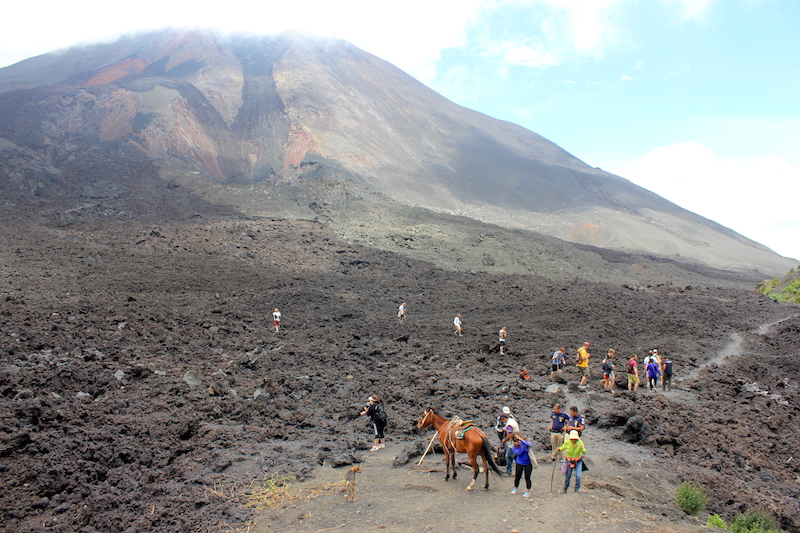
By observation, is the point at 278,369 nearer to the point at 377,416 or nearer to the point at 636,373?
the point at 377,416

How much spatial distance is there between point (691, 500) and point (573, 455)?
1.80 metres

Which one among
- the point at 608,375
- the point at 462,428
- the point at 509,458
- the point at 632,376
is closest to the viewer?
the point at 462,428

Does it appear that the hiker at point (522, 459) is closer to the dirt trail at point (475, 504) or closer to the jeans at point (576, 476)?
the dirt trail at point (475, 504)

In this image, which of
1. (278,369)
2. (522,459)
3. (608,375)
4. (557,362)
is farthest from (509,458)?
(278,369)

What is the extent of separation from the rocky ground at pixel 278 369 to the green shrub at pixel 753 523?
488mm

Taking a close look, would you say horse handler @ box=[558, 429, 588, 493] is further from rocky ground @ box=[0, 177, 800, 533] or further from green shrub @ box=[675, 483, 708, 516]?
green shrub @ box=[675, 483, 708, 516]

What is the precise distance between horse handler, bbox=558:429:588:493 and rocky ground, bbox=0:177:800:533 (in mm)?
626

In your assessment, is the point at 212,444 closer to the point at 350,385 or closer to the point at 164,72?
the point at 350,385

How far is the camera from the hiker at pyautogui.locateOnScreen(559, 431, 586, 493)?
771 cm

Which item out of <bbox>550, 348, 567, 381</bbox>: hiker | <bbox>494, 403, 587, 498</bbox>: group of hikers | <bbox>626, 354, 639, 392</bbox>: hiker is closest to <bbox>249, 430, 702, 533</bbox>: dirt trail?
<bbox>494, 403, 587, 498</bbox>: group of hikers

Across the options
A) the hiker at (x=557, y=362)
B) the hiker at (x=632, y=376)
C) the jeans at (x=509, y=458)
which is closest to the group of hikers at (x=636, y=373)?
the hiker at (x=632, y=376)

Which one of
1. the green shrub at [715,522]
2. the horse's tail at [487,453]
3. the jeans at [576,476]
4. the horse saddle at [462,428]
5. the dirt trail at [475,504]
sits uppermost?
the horse saddle at [462,428]

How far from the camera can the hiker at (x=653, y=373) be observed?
13852mm

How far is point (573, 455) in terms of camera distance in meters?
7.74
